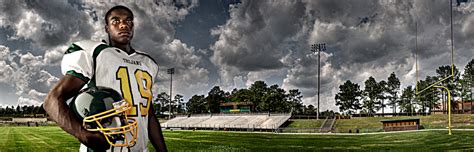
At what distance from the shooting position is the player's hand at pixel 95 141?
6.75 ft

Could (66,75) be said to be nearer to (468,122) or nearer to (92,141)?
(92,141)

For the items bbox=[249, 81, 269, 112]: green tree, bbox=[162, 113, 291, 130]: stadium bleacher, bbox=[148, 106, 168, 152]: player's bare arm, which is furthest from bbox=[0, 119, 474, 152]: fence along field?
bbox=[249, 81, 269, 112]: green tree

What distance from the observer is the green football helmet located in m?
2.11

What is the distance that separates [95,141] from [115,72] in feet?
1.61

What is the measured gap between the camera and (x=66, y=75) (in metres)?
2.20

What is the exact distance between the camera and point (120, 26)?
2.51 metres

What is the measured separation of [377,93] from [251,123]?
35.5 metres

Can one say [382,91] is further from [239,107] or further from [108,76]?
[108,76]

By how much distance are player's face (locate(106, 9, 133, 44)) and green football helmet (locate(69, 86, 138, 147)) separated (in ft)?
1.36

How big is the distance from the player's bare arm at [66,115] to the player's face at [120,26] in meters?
0.48

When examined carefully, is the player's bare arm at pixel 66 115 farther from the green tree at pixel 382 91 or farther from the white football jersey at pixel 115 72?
the green tree at pixel 382 91

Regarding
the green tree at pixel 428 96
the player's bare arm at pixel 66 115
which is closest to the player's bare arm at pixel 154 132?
the player's bare arm at pixel 66 115

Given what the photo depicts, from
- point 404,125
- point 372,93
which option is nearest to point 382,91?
point 372,93

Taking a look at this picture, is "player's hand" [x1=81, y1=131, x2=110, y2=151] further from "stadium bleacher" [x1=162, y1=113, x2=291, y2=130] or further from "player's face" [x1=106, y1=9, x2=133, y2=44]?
"stadium bleacher" [x1=162, y1=113, x2=291, y2=130]
